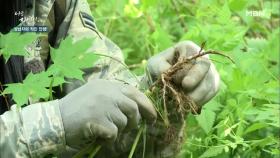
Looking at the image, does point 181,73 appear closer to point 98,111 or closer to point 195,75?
point 195,75

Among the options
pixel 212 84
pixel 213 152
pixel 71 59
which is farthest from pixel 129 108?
pixel 213 152

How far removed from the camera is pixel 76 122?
1.72 meters

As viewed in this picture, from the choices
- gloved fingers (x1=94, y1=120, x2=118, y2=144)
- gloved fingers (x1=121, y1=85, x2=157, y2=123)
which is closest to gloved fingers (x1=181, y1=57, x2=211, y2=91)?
gloved fingers (x1=121, y1=85, x2=157, y2=123)

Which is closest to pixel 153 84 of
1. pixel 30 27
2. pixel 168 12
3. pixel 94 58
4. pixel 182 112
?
pixel 182 112

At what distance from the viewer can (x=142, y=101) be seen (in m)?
1.80

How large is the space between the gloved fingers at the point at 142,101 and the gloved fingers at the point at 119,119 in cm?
5

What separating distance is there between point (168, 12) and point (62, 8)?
1.37 metres

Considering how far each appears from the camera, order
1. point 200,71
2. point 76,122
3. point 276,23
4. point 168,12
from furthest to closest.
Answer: point 276,23, point 168,12, point 200,71, point 76,122

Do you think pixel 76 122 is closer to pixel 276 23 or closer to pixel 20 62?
pixel 20 62

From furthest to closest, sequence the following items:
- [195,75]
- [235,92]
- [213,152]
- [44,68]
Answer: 1. [235,92]
2. [44,68]
3. [213,152]
4. [195,75]

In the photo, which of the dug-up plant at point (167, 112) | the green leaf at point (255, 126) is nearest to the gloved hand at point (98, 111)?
the dug-up plant at point (167, 112)

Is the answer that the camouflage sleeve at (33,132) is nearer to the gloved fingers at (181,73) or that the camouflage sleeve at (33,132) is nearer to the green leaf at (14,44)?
the green leaf at (14,44)

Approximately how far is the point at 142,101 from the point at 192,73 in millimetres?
168

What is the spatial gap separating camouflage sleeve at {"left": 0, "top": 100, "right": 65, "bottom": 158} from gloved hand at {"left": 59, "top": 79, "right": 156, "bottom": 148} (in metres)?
0.02
